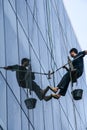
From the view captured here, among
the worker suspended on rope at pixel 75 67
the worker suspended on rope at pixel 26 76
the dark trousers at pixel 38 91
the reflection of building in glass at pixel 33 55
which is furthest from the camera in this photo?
the reflection of building in glass at pixel 33 55

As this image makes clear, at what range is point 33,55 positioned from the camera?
24938mm

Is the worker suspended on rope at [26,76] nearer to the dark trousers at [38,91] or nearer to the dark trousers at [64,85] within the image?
the dark trousers at [38,91]

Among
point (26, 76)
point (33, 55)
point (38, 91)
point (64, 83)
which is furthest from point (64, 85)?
point (33, 55)

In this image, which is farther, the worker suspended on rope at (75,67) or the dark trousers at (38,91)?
the dark trousers at (38,91)

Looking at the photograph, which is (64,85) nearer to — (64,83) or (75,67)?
(64,83)

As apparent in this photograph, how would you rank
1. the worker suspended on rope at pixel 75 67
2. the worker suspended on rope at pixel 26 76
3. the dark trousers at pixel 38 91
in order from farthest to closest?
the dark trousers at pixel 38 91, the worker suspended on rope at pixel 75 67, the worker suspended on rope at pixel 26 76

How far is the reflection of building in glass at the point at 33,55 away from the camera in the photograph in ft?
64.3

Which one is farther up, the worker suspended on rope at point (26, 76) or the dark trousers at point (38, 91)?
the worker suspended on rope at point (26, 76)

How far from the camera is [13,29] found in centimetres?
2172

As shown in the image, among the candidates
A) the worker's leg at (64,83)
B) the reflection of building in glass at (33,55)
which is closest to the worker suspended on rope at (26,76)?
the worker's leg at (64,83)

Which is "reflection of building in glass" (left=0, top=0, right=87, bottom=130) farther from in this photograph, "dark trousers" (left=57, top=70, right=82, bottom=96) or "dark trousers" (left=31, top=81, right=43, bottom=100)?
"dark trousers" (left=31, top=81, right=43, bottom=100)

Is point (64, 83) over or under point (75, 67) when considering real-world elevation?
under

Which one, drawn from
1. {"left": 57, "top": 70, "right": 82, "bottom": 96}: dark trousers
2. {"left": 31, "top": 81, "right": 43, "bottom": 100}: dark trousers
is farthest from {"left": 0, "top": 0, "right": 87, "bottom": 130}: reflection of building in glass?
{"left": 31, "top": 81, "right": 43, "bottom": 100}: dark trousers

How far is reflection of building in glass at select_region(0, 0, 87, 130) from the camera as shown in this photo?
1961 centimetres
